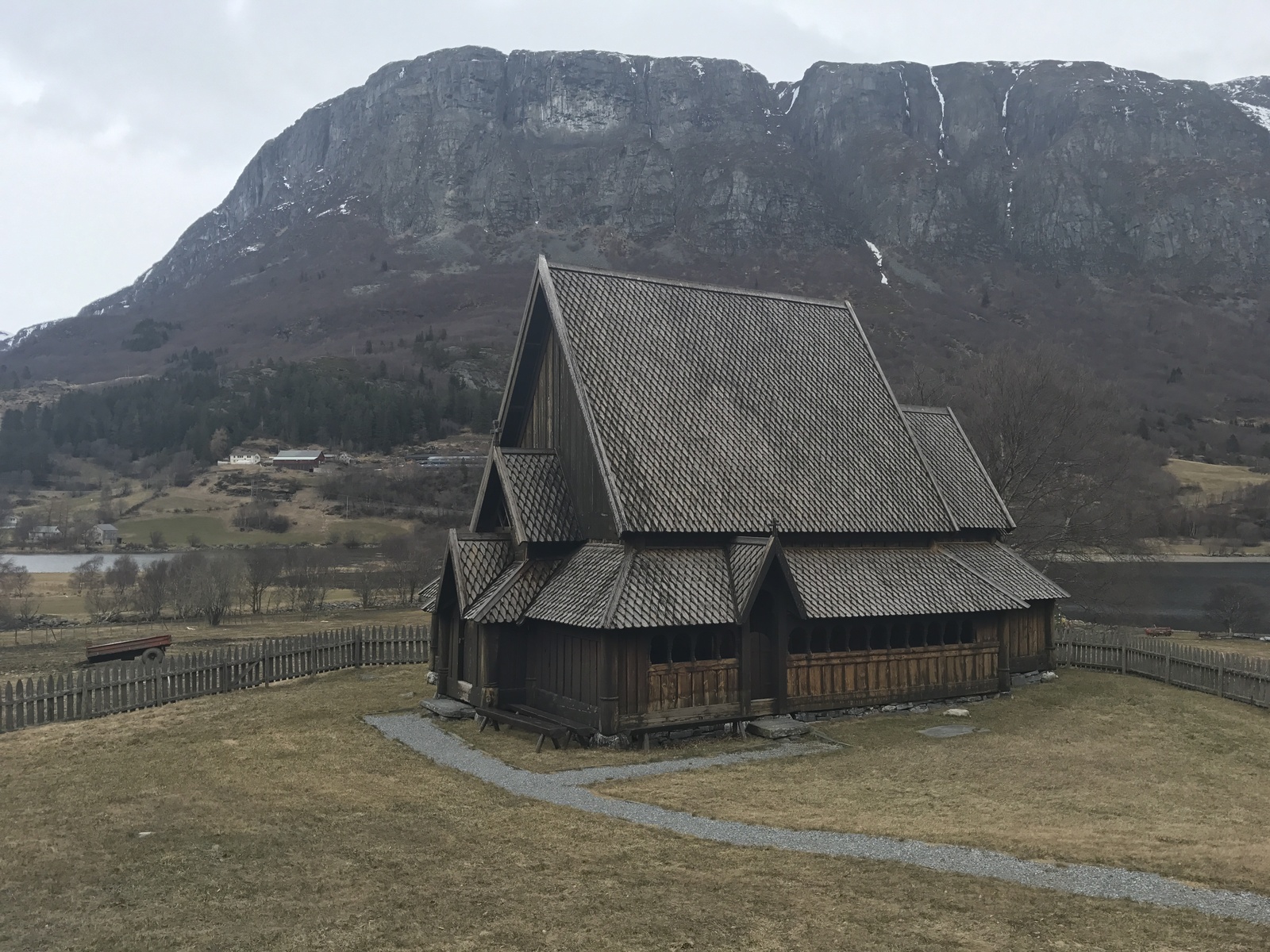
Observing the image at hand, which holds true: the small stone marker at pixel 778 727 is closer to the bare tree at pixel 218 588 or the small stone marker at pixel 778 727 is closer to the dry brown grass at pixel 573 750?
the dry brown grass at pixel 573 750

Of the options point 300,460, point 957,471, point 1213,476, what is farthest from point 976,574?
point 300,460

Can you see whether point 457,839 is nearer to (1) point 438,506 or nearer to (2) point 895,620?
(2) point 895,620

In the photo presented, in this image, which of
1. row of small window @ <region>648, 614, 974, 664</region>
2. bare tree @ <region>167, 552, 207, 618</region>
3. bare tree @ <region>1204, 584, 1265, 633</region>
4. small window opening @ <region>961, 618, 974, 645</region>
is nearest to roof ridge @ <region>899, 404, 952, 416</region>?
small window opening @ <region>961, 618, 974, 645</region>

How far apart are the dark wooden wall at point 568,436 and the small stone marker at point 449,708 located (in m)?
5.01

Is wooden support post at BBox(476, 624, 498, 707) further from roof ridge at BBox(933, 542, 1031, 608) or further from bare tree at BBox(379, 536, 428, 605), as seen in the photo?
bare tree at BBox(379, 536, 428, 605)

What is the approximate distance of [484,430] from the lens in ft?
483

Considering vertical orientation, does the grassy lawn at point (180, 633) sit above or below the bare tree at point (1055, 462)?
below

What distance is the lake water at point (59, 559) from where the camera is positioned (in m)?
80.1

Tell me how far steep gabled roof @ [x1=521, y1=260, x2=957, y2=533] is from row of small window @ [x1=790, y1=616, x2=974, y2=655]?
2.35 m

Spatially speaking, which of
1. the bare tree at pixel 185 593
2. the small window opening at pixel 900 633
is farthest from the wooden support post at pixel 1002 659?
the bare tree at pixel 185 593

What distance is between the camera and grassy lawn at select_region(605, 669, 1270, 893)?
1262cm

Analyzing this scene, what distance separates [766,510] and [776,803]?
8.71m

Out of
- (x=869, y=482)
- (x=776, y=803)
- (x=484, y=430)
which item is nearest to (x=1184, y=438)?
(x=484, y=430)

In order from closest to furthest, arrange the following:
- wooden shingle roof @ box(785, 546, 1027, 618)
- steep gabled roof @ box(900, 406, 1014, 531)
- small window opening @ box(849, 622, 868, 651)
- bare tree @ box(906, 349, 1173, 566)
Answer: wooden shingle roof @ box(785, 546, 1027, 618) < small window opening @ box(849, 622, 868, 651) < steep gabled roof @ box(900, 406, 1014, 531) < bare tree @ box(906, 349, 1173, 566)
